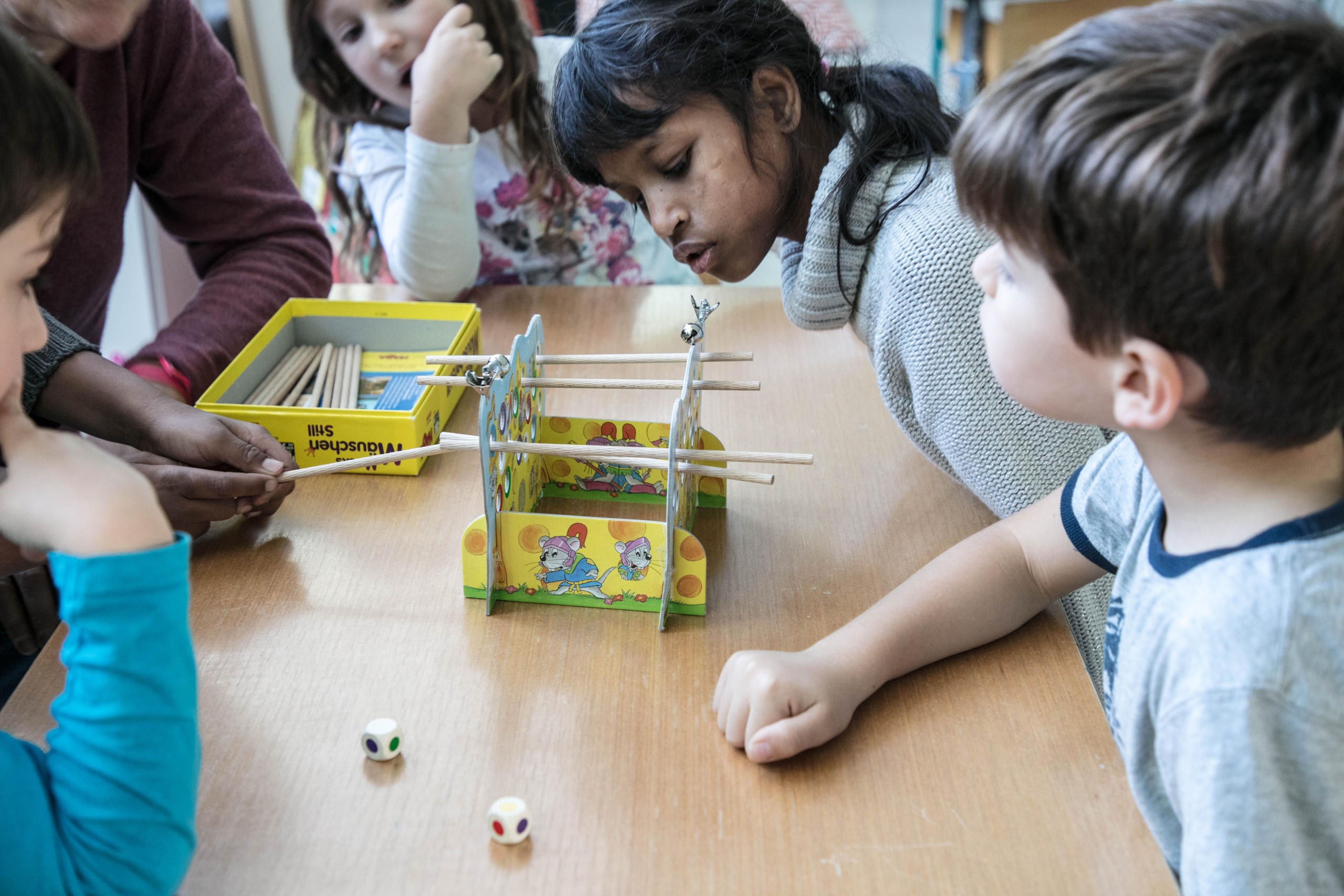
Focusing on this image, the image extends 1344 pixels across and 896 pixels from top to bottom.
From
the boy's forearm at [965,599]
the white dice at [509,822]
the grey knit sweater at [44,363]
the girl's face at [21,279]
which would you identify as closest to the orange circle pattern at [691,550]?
the boy's forearm at [965,599]

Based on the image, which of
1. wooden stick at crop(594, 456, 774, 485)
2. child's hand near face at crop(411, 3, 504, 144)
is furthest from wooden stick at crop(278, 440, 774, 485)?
child's hand near face at crop(411, 3, 504, 144)

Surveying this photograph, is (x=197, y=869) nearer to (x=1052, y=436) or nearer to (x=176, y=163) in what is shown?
(x=1052, y=436)

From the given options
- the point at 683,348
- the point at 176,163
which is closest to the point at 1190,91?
the point at 683,348

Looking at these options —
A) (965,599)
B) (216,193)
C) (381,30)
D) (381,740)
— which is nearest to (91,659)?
(381,740)

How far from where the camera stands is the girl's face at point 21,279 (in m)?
0.55

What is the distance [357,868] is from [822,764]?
29 centimetres

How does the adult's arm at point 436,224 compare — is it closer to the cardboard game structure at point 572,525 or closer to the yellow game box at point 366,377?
the yellow game box at point 366,377

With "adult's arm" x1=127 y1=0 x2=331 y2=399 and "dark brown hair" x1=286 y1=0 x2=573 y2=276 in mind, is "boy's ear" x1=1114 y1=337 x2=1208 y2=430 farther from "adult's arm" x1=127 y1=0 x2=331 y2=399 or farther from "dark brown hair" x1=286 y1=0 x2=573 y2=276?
"dark brown hair" x1=286 y1=0 x2=573 y2=276

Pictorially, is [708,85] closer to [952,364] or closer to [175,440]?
[952,364]

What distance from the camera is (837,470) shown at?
1024 mm

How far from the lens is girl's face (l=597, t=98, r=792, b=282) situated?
1.05 metres

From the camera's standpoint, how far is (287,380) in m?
1.13

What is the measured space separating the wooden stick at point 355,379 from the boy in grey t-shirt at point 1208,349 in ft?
2.09

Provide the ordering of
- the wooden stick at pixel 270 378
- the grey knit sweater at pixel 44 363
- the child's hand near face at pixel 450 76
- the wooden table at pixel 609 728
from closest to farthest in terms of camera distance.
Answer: the wooden table at pixel 609 728 → the grey knit sweater at pixel 44 363 → the wooden stick at pixel 270 378 → the child's hand near face at pixel 450 76
